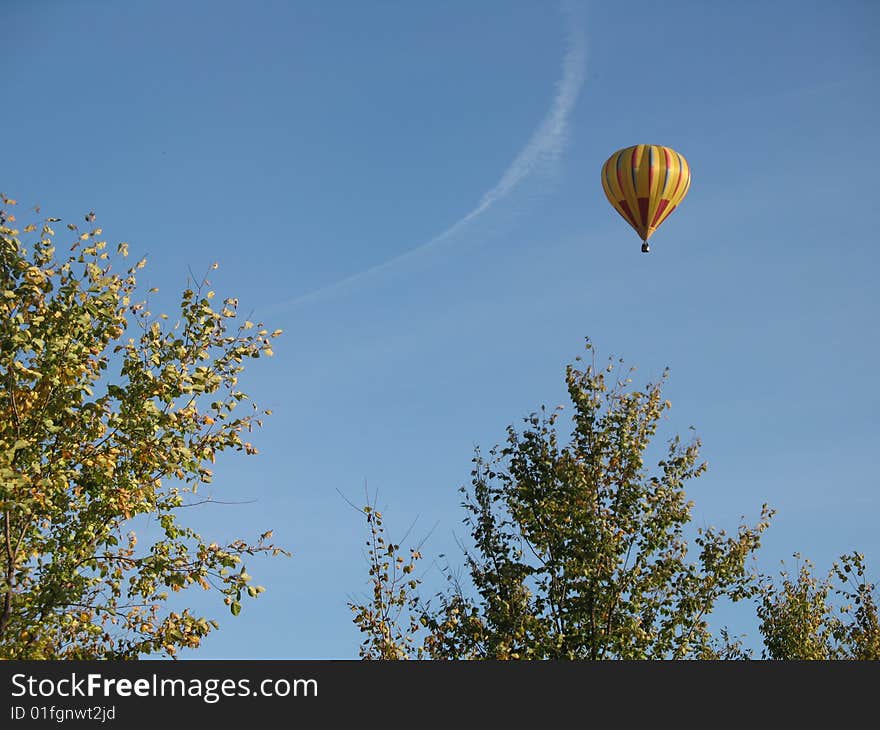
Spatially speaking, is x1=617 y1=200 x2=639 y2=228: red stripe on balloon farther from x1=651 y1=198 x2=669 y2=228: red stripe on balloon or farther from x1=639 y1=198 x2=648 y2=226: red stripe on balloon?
x1=651 y1=198 x2=669 y2=228: red stripe on balloon

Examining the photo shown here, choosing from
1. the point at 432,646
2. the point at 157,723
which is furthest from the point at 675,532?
the point at 157,723

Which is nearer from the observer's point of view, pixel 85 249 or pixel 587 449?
pixel 85 249

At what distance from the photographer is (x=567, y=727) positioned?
13719 mm

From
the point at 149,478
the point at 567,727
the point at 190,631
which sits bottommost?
the point at 567,727

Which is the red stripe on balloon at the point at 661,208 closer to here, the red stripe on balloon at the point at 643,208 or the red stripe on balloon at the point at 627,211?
the red stripe on balloon at the point at 643,208

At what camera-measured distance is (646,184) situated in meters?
38.1

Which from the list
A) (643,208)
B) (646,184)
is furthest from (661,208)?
(646,184)

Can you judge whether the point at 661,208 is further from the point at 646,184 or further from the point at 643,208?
the point at 646,184

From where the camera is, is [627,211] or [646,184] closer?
[646,184]

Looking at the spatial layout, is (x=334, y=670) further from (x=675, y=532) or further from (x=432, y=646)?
(x=675, y=532)

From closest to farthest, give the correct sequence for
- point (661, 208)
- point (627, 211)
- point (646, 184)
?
point (646, 184) < point (661, 208) < point (627, 211)

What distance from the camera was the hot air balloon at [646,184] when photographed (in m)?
38.0

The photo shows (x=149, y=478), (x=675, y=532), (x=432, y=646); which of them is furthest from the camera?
(x=675, y=532)

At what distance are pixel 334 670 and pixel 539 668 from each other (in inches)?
105
